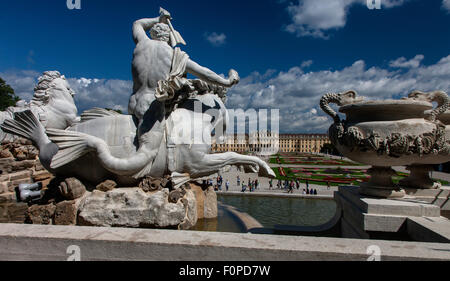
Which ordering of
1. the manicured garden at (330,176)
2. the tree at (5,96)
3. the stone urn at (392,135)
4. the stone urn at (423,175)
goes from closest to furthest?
the stone urn at (392,135) → the stone urn at (423,175) → the manicured garden at (330,176) → the tree at (5,96)

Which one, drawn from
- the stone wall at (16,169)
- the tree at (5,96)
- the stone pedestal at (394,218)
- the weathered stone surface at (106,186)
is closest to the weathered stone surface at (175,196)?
the weathered stone surface at (106,186)

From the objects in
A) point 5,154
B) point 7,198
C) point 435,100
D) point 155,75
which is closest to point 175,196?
point 155,75

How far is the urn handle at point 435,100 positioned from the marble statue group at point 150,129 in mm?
2688

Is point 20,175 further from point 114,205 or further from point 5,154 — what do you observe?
point 114,205

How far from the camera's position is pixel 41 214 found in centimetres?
396

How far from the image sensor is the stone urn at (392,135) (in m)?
3.71

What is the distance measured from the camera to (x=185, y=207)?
168 inches

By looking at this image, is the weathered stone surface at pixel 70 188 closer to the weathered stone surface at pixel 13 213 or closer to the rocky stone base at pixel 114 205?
the rocky stone base at pixel 114 205

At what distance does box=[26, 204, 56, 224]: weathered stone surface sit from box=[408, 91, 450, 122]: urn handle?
19.4ft

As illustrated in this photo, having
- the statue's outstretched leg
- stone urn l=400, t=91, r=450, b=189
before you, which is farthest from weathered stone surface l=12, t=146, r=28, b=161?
stone urn l=400, t=91, r=450, b=189

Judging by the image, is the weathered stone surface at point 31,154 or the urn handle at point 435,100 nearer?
the urn handle at point 435,100

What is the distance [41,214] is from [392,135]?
Answer: 5373mm
